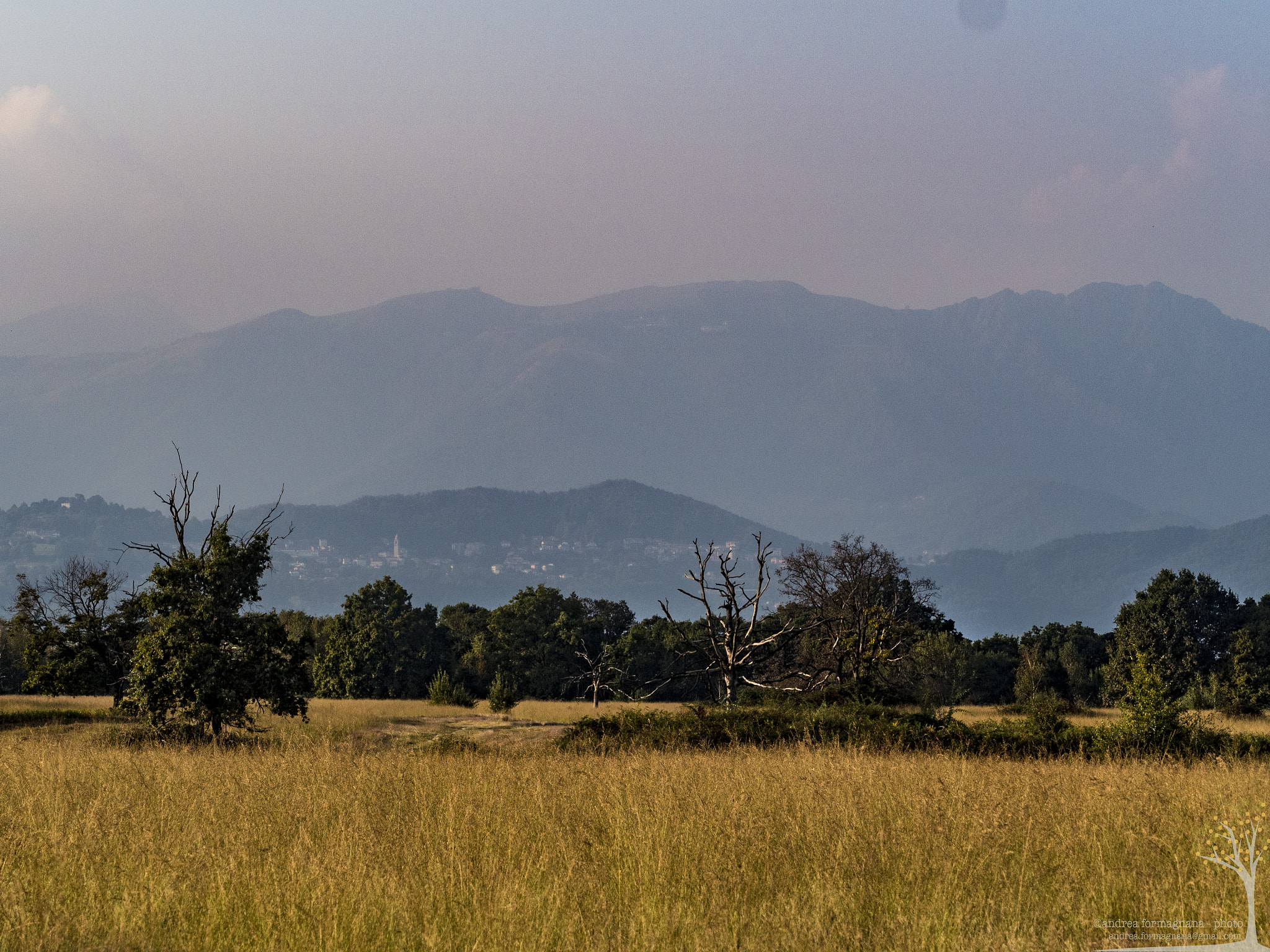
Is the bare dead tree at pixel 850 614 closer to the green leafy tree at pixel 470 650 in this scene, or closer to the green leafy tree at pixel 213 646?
the green leafy tree at pixel 213 646

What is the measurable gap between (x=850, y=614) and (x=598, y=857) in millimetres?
36830

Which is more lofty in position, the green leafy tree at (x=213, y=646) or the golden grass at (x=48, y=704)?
the green leafy tree at (x=213, y=646)

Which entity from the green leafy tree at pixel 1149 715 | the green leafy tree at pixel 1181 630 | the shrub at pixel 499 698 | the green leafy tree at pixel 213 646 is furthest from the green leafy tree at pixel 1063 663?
the green leafy tree at pixel 213 646

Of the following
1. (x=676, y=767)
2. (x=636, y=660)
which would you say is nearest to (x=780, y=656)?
(x=636, y=660)

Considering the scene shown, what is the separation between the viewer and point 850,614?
4247 cm

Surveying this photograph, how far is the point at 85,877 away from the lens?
6.56 metres

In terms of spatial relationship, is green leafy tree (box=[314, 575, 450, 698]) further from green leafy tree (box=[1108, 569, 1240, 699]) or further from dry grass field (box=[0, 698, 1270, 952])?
dry grass field (box=[0, 698, 1270, 952])

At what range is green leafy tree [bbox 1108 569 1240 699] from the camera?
51.9 meters

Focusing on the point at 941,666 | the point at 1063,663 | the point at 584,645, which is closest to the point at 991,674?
the point at 1063,663

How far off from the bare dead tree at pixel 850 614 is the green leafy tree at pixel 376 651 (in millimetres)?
24671

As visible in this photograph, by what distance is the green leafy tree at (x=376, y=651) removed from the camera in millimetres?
61312

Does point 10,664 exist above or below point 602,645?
below

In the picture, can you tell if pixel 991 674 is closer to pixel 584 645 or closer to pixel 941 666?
pixel 941 666

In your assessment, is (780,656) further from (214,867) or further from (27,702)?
(214,867)
